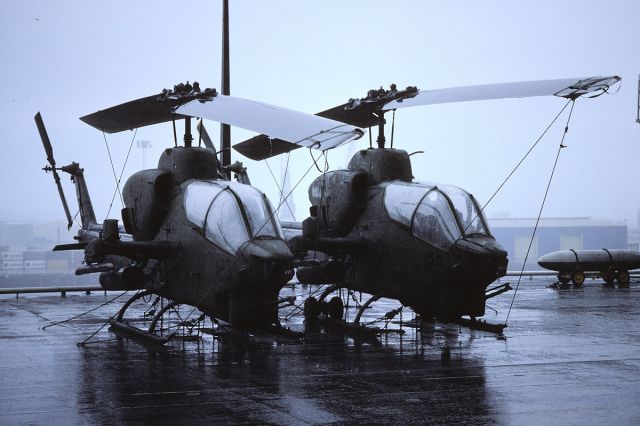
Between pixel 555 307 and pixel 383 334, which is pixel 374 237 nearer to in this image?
pixel 383 334

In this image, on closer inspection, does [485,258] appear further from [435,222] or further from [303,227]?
[303,227]

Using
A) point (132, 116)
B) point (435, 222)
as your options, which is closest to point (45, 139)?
point (132, 116)

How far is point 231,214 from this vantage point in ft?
46.4

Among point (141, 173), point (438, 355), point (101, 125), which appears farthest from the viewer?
point (101, 125)

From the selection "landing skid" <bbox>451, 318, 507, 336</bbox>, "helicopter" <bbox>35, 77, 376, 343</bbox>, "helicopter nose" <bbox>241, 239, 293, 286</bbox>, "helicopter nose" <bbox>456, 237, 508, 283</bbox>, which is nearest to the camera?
"helicopter nose" <bbox>241, 239, 293, 286</bbox>

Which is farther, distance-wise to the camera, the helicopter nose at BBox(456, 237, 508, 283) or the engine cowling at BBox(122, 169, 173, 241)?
the engine cowling at BBox(122, 169, 173, 241)

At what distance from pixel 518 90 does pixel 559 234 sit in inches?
3813

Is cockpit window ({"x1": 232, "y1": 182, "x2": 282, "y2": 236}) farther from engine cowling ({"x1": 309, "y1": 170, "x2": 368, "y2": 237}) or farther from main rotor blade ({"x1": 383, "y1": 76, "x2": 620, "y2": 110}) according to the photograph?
main rotor blade ({"x1": 383, "y1": 76, "x2": 620, "y2": 110})

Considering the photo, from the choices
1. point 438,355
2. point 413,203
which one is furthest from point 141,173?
point 438,355

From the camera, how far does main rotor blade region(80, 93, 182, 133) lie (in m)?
16.5

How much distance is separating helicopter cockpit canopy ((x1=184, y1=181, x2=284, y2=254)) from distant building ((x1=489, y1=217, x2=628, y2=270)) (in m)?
86.7

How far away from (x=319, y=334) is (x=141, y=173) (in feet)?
16.5

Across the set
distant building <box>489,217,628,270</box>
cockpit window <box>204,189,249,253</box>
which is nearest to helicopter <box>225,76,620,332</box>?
cockpit window <box>204,189,249,253</box>

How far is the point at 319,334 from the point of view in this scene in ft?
56.1
